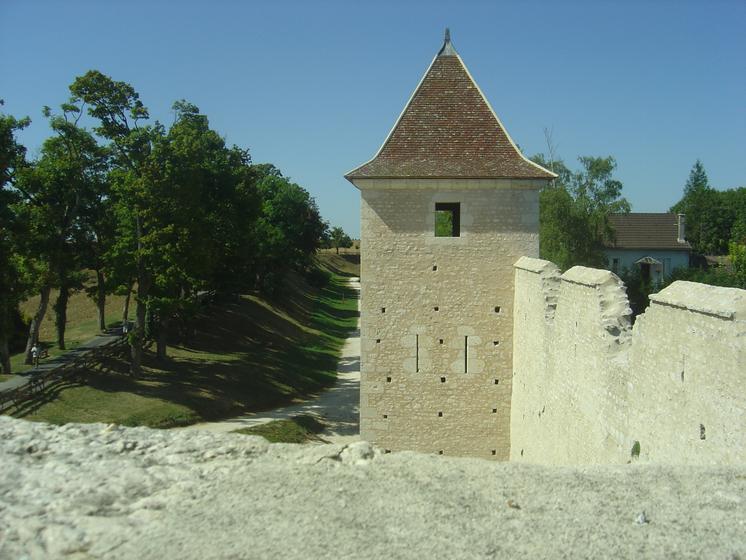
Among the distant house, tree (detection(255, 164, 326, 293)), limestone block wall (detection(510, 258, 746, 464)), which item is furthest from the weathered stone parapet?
the distant house

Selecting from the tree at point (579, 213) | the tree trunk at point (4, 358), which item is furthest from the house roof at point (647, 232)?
the tree trunk at point (4, 358)

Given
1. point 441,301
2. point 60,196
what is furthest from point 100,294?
point 441,301

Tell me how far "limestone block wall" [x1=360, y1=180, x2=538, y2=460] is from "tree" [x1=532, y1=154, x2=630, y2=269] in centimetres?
1825

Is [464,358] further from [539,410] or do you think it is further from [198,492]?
[198,492]

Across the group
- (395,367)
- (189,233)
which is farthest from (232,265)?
(395,367)

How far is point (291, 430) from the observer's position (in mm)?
20266

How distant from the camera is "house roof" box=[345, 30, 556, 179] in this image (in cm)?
1354

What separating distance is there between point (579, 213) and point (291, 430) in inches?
759

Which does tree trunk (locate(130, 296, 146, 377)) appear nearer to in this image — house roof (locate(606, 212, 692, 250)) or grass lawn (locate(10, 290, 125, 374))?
grass lawn (locate(10, 290, 125, 374))

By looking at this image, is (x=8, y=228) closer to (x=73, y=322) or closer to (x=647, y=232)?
(x=73, y=322)

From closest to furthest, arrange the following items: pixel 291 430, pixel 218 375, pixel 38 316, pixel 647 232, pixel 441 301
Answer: pixel 441 301
pixel 291 430
pixel 38 316
pixel 218 375
pixel 647 232

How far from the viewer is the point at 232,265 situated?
106 ft

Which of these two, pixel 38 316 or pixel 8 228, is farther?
pixel 38 316

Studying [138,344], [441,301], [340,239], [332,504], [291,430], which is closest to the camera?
[332,504]
